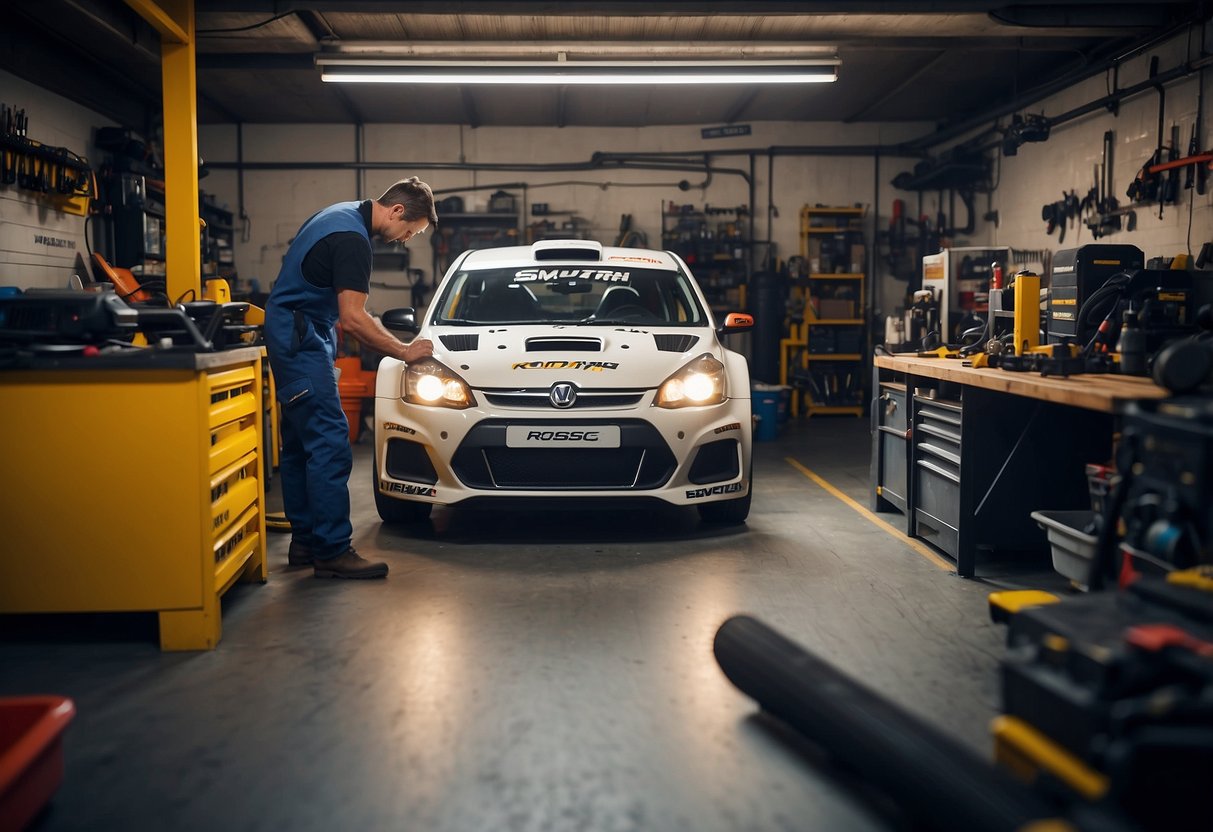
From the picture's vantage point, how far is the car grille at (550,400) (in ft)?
14.1

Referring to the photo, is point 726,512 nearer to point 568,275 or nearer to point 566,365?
point 566,365

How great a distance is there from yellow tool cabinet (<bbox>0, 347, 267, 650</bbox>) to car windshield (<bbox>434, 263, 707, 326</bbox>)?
214 cm

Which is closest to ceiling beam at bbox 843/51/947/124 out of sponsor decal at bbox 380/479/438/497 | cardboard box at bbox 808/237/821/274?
cardboard box at bbox 808/237/821/274

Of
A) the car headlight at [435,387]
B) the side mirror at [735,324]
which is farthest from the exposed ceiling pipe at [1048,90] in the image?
the car headlight at [435,387]

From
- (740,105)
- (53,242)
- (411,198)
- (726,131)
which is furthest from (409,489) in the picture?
(726,131)

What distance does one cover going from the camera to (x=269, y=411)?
6824 mm

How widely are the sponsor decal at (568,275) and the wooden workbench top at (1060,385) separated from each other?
65.7 inches

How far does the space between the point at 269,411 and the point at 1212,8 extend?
706 cm

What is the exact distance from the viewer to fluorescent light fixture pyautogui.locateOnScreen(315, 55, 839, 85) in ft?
25.8

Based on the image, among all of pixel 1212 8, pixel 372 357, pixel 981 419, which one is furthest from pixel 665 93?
pixel 981 419

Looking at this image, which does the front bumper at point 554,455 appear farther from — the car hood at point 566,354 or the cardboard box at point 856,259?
the cardboard box at point 856,259

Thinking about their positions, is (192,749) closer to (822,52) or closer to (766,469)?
(766,469)

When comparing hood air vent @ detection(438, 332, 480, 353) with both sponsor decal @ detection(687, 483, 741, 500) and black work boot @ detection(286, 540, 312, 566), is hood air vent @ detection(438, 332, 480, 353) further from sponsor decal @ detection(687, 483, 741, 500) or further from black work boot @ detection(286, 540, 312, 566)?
sponsor decal @ detection(687, 483, 741, 500)

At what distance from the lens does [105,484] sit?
9.48ft
